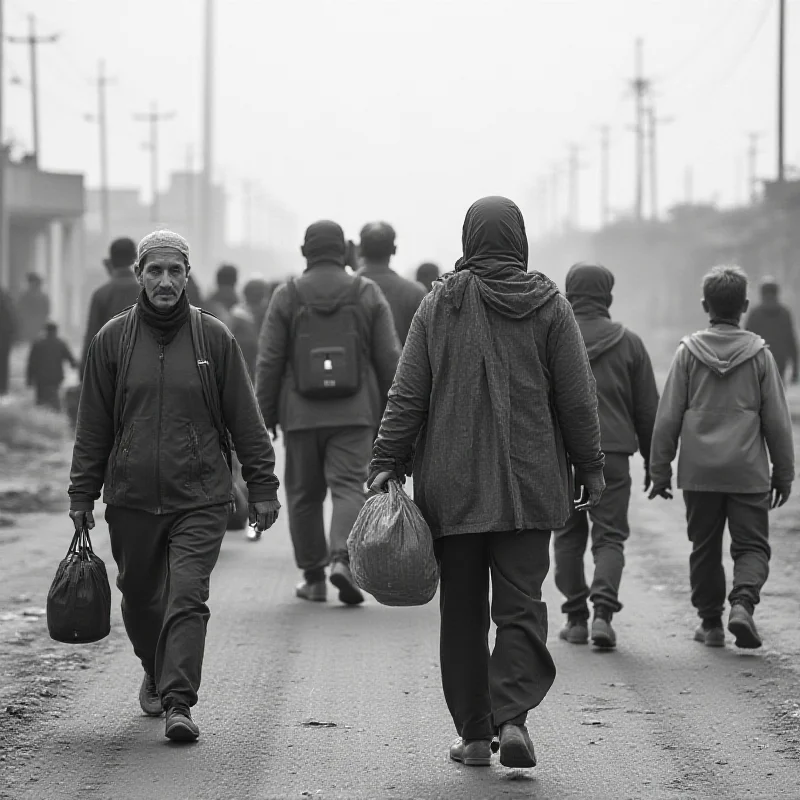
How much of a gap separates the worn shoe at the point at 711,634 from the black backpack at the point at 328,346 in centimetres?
240

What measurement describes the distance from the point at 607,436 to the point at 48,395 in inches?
649

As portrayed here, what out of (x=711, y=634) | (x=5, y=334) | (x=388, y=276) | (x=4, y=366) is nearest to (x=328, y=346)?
(x=388, y=276)

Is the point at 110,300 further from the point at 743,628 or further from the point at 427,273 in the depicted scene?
the point at 743,628

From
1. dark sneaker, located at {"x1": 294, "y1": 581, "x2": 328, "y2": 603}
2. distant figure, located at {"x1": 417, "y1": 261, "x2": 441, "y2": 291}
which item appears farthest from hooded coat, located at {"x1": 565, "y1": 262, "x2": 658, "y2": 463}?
distant figure, located at {"x1": 417, "y1": 261, "x2": 441, "y2": 291}

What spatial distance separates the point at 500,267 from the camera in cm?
578

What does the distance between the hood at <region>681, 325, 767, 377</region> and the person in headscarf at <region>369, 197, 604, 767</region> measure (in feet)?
7.43

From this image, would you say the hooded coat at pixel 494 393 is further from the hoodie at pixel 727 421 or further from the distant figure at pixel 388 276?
the distant figure at pixel 388 276

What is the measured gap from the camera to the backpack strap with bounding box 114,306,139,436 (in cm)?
621

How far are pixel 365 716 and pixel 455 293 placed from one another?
6.20ft

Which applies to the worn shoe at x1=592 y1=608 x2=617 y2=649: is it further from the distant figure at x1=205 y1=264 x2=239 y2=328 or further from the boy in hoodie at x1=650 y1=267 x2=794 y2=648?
the distant figure at x1=205 y1=264 x2=239 y2=328

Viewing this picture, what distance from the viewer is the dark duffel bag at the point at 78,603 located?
617cm

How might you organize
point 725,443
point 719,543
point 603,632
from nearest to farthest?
point 725,443, point 603,632, point 719,543

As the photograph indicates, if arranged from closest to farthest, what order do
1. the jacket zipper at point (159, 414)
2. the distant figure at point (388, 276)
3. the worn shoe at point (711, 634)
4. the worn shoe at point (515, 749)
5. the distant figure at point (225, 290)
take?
1. the worn shoe at point (515, 749)
2. the jacket zipper at point (159, 414)
3. the worn shoe at point (711, 634)
4. the distant figure at point (388, 276)
5. the distant figure at point (225, 290)

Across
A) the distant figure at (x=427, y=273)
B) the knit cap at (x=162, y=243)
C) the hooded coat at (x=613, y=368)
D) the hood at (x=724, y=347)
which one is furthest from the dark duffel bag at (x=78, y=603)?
the distant figure at (x=427, y=273)
